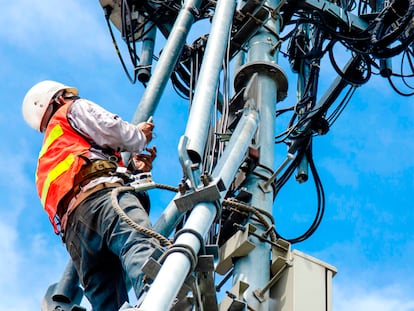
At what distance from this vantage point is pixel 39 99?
6.21 m

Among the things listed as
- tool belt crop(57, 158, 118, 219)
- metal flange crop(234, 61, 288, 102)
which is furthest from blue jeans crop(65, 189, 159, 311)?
metal flange crop(234, 61, 288, 102)

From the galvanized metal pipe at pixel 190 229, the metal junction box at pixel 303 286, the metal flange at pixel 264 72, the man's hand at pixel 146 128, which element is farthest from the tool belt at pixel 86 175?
the metal flange at pixel 264 72

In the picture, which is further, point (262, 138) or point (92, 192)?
point (262, 138)

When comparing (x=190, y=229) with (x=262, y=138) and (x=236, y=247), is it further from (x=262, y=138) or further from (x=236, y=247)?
(x=262, y=138)

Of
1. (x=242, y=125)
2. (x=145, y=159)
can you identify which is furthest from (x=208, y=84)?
(x=145, y=159)

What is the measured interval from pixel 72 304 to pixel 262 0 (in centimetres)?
262

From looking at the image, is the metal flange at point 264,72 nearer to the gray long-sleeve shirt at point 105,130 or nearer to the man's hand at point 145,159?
the man's hand at point 145,159

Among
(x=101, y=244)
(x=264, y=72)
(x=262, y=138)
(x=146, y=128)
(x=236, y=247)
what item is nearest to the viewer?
(x=101, y=244)

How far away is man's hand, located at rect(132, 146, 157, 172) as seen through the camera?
21.1 ft

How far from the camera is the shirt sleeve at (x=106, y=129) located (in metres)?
5.75

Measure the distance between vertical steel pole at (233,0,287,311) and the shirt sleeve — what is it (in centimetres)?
87

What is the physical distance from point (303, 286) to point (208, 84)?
49.1 inches

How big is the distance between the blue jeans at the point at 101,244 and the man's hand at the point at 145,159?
0.92 m

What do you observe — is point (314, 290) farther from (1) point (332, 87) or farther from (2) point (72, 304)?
(1) point (332, 87)
